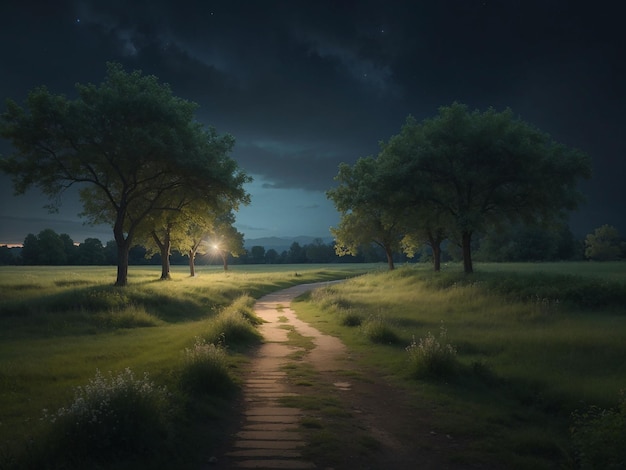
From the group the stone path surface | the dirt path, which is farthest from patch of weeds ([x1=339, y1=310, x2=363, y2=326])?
the dirt path

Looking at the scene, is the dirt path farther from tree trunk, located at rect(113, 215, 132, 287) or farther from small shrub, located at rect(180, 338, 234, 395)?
tree trunk, located at rect(113, 215, 132, 287)

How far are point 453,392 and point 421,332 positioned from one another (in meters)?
7.58

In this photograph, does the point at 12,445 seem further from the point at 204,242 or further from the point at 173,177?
the point at 204,242

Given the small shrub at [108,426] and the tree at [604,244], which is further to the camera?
the tree at [604,244]

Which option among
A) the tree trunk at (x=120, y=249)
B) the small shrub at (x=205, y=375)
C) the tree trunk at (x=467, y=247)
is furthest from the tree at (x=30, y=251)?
the small shrub at (x=205, y=375)

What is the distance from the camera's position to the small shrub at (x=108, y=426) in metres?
5.77

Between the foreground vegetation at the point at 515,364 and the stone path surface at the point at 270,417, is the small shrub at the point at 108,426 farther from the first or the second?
the foreground vegetation at the point at 515,364

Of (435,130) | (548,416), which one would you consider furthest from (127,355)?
(435,130)


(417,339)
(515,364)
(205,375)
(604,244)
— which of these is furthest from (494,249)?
(205,375)

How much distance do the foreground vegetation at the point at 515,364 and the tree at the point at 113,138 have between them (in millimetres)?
14992

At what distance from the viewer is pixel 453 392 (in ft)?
32.6

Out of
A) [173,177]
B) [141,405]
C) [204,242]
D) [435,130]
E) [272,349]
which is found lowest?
[272,349]

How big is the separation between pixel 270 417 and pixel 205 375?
229cm

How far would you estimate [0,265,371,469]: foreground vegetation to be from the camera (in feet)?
19.4
